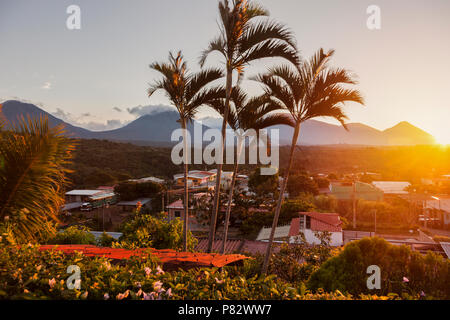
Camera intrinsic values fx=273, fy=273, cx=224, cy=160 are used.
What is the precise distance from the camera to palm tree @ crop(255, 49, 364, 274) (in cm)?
474

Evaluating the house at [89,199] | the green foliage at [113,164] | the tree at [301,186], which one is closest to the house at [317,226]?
the tree at [301,186]

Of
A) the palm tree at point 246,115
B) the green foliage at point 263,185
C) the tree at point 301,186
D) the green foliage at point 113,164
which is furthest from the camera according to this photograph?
the green foliage at point 113,164

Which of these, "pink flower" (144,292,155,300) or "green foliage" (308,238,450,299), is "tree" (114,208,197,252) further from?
"pink flower" (144,292,155,300)

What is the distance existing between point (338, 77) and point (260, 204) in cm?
1728

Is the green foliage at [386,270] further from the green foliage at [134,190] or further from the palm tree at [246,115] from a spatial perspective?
the green foliage at [134,190]

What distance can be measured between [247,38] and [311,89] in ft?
4.77

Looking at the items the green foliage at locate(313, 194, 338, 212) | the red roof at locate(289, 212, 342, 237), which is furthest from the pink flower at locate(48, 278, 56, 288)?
the green foliage at locate(313, 194, 338, 212)

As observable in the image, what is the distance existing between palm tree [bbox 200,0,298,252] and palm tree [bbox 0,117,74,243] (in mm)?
3330

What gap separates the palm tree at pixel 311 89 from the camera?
187 inches

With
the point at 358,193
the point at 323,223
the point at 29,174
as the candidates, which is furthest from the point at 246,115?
the point at 358,193

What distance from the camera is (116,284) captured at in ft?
6.25

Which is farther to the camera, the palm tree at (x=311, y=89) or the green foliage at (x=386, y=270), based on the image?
the palm tree at (x=311, y=89)

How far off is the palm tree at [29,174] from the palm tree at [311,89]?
11.9ft

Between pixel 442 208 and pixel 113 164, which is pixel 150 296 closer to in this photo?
pixel 442 208
